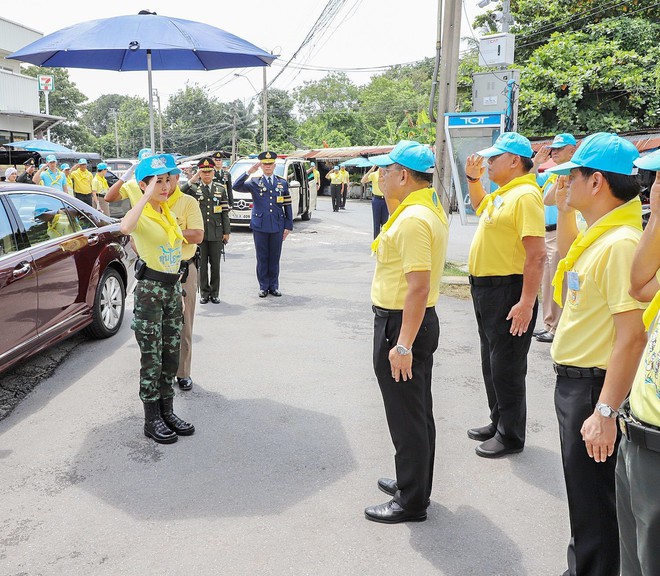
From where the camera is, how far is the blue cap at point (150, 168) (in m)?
3.85

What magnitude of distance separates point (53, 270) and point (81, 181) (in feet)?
39.5

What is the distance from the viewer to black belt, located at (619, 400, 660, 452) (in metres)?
1.69

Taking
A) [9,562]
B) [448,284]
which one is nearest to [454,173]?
[448,284]

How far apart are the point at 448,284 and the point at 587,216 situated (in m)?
6.85

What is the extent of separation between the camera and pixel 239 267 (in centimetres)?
1091

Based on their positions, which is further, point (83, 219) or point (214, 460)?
point (83, 219)

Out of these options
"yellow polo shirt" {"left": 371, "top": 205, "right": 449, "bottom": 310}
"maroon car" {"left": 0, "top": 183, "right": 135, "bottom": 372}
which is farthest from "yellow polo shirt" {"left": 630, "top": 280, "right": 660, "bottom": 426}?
"maroon car" {"left": 0, "top": 183, "right": 135, "bottom": 372}

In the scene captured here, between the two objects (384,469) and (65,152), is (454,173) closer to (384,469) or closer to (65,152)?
(384,469)

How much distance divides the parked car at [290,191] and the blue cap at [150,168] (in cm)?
1064

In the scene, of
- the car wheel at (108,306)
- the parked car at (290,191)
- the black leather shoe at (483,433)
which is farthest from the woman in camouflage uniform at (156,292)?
the parked car at (290,191)

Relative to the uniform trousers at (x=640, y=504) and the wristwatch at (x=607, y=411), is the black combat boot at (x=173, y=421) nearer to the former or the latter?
the wristwatch at (x=607, y=411)

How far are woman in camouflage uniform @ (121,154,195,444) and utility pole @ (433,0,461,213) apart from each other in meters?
6.11

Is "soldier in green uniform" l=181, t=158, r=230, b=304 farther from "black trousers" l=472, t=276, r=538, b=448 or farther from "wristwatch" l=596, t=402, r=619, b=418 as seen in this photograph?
"wristwatch" l=596, t=402, r=619, b=418

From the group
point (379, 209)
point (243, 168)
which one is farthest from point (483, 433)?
point (243, 168)
